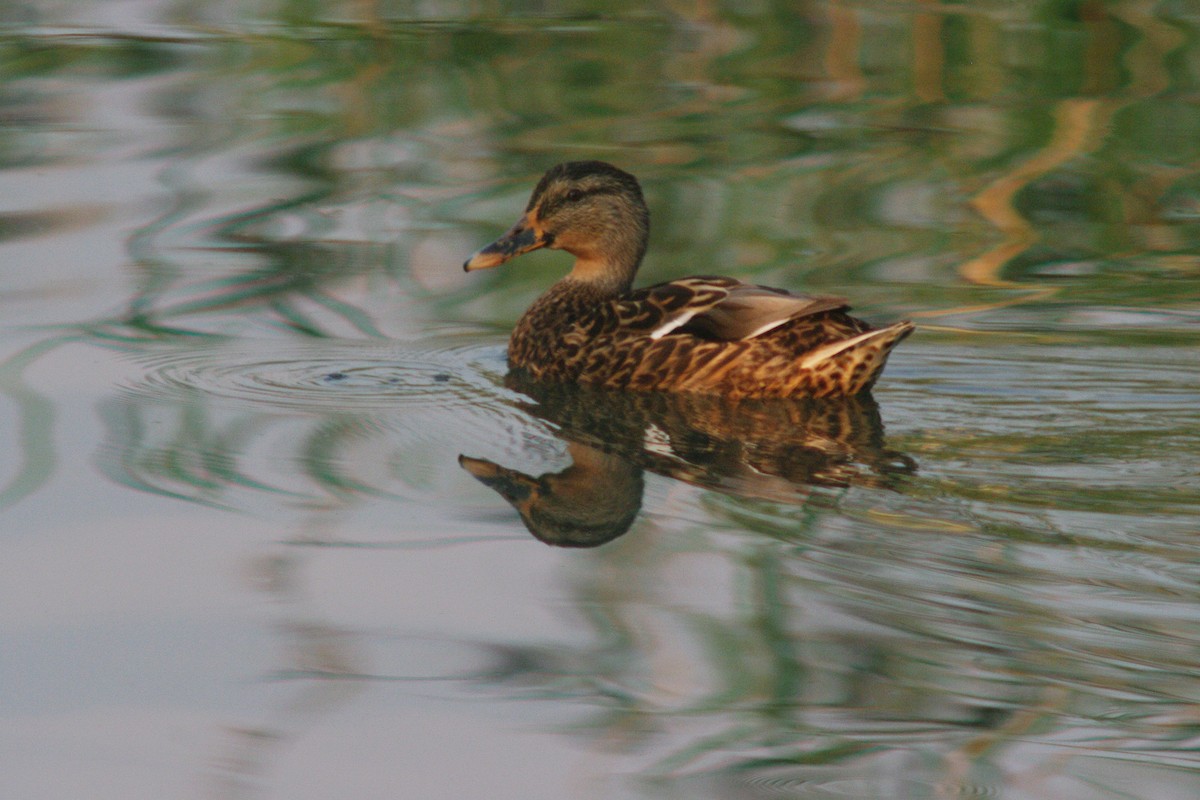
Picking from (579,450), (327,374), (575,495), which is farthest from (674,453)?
(327,374)

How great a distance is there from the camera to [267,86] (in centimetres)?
1242

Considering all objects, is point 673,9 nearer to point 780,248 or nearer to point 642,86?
point 642,86

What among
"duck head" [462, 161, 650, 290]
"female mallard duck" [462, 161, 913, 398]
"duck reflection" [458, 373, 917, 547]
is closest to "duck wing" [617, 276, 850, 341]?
"female mallard duck" [462, 161, 913, 398]

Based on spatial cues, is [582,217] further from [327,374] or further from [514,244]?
[327,374]

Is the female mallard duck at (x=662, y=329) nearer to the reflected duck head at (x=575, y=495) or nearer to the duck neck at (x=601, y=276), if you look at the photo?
the duck neck at (x=601, y=276)

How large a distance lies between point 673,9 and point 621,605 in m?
10.9

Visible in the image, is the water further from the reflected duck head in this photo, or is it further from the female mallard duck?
the female mallard duck

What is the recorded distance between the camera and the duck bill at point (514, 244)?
8016 mm

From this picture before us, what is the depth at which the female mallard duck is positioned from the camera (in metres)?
6.95

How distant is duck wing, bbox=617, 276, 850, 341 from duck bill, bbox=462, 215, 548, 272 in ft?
2.53

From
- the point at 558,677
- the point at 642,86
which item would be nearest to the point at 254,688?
the point at 558,677

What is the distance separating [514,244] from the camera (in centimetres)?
812

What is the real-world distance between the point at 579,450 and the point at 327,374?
140 cm

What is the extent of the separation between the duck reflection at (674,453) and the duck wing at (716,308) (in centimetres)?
28
